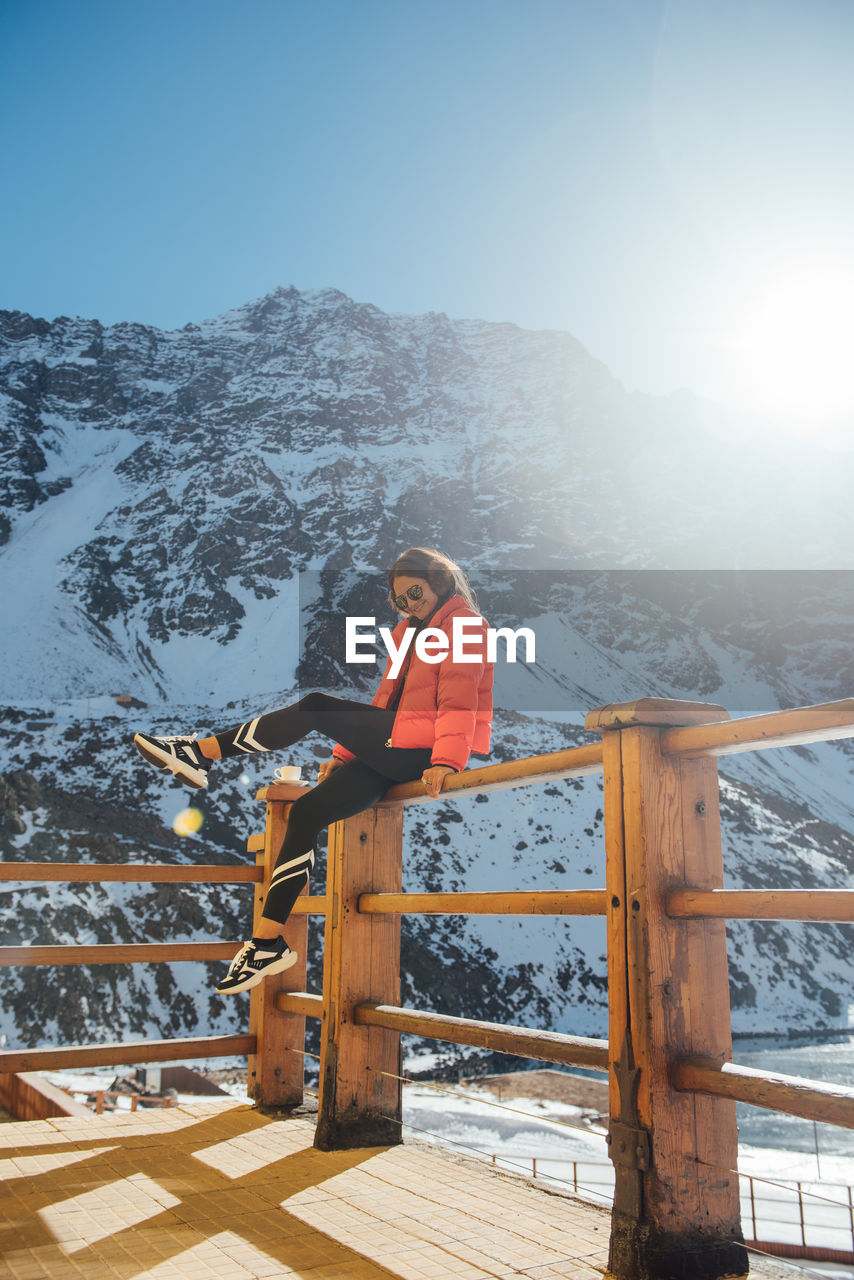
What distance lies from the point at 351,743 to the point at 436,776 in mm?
463

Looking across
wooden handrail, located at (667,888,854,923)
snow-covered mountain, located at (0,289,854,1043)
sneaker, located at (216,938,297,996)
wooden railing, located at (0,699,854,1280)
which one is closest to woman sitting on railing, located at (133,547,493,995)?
sneaker, located at (216,938,297,996)

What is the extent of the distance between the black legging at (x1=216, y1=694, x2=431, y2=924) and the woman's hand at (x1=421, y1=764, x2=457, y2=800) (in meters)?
0.32

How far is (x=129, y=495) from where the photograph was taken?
73.4 m

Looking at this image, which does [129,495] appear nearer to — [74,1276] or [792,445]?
[74,1276]

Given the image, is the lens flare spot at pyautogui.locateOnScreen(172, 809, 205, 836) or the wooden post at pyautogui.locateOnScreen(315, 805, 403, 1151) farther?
the lens flare spot at pyautogui.locateOnScreen(172, 809, 205, 836)

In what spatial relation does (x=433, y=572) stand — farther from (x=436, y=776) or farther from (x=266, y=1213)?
(x=266, y=1213)

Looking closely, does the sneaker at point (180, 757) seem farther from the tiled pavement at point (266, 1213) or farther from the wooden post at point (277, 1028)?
the tiled pavement at point (266, 1213)

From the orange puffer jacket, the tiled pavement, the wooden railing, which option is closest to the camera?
the wooden railing

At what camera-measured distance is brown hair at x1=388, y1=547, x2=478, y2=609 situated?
3248mm

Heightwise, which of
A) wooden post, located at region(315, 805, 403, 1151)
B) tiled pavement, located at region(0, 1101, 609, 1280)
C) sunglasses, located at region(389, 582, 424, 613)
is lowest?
tiled pavement, located at region(0, 1101, 609, 1280)

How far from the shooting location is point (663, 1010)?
1.79m

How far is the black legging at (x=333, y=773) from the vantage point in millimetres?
2914

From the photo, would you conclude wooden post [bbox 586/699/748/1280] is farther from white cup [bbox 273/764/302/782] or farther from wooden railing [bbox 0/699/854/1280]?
white cup [bbox 273/764/302/782]

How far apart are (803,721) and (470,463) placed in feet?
314
